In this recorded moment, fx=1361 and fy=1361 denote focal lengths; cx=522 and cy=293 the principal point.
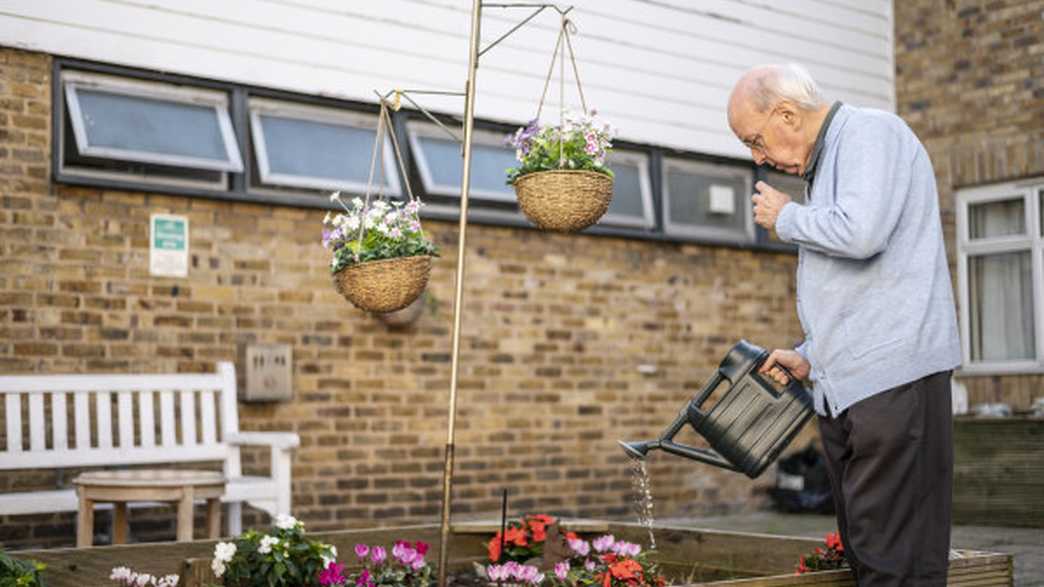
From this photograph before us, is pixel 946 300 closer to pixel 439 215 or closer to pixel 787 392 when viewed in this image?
pixel 787 392

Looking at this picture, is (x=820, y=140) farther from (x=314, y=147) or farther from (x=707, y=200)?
(x=707, y=200)

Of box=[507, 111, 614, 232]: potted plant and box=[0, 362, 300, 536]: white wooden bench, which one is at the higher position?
box=[507, 111, 614, 232]: potted plant

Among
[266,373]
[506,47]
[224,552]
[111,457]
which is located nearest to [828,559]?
[224,552]

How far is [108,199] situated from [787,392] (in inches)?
167

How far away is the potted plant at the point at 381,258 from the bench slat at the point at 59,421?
2405mm

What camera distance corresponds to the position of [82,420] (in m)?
6.25

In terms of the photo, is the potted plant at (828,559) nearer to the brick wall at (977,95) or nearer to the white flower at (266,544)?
the white flower at (266,544)

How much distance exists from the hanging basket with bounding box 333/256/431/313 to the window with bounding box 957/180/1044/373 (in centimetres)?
616

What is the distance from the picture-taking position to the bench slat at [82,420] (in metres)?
6.25

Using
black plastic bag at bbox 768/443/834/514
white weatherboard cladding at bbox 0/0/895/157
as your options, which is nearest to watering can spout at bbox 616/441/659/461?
white weatherboard cladding at bbox 0/0/895/157

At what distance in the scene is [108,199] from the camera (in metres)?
6.65

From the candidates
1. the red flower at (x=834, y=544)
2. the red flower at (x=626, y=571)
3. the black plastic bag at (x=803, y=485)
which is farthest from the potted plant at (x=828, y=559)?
the black plastic bag at (x=803, y=485)

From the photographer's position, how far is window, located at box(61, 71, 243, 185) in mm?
6609

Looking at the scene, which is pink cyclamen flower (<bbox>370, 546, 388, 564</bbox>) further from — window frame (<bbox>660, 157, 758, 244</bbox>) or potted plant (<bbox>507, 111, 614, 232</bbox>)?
window frame (<bbox>660, 157, 758, 244</bbox>)
